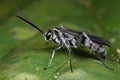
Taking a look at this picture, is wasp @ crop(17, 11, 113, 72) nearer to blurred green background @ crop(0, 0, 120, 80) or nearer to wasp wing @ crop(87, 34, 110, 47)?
wasp wing @ crop(87, 34, 110, 47)

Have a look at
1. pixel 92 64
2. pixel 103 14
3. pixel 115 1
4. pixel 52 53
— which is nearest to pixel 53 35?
pixel 52 53

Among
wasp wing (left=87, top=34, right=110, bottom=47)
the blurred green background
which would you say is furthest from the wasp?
the blurred green background

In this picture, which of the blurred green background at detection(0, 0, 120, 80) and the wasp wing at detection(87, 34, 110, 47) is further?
the wasp wing at detection(87, 34, 110, 47)

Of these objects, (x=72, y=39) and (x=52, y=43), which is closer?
(x=72, y=39)

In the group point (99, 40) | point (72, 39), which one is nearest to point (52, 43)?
point (72, 39)

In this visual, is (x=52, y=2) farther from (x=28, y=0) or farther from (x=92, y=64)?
(x=92, y=64)

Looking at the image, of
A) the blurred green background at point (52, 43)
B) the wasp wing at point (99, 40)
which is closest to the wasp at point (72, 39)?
the wasp wing at point (99, 40)

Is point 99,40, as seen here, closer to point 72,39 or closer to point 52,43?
point 72,39

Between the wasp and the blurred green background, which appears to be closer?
the blurred green background
